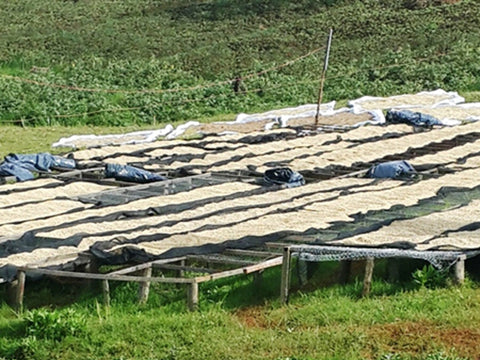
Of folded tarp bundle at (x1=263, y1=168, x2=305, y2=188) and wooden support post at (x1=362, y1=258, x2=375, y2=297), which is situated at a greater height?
wooden support post at (x1=362, y1=258, x2=375, y2=297)

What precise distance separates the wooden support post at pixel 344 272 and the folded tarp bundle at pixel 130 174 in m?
5.65

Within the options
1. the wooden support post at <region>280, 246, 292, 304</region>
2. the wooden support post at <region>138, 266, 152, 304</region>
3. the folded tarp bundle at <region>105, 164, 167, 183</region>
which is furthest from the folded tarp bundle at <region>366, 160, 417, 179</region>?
the wooden support post at <region>138, 266, 152, 304</region>

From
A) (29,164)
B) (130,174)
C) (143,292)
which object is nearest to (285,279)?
(143,292)

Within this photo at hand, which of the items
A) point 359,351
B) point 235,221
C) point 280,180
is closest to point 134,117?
point 280,180

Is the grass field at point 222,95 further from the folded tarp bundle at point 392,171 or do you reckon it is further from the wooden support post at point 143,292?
the folded tarp bundle at point 392,171

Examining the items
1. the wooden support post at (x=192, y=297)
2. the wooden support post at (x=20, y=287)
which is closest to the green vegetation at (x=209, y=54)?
the wooden support post at (x=20, y=287)

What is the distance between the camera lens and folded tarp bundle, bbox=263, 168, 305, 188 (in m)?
13.8

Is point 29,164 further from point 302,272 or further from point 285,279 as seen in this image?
point 285,279

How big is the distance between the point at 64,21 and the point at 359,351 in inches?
1390

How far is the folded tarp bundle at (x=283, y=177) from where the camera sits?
A: 13.8m

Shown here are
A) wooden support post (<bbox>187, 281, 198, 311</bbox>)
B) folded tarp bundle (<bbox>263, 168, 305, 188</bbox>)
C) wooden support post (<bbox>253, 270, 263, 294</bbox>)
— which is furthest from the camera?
folded tarp bundle (<bbox>263, 168, 305, 188</bbox>)

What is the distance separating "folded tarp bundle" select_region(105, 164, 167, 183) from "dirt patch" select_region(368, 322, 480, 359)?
7.13 m

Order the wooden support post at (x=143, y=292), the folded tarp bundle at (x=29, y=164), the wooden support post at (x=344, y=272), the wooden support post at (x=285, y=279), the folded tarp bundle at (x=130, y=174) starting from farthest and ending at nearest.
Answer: the folded tarp bundle at (x=29, y=164), the folded tarp bundle at (x=130, y=174), the wooden support post at (x=344, y=272), the wooden support post at (x=143, y=292), the wooden support post at (x=285, y=279)

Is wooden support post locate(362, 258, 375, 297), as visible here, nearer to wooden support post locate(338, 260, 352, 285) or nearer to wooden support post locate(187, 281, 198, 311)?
wooden support post locate(338, 260, 352, 285)
